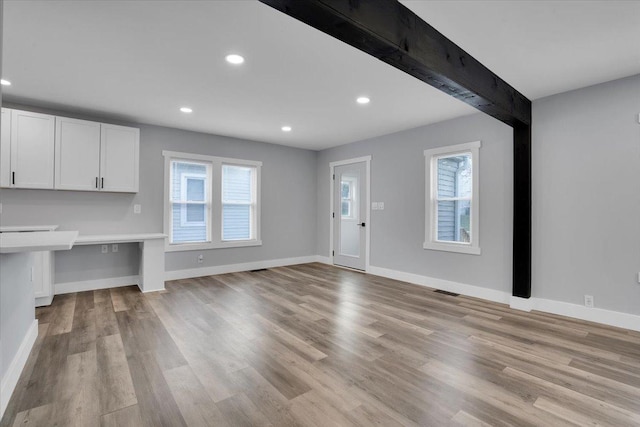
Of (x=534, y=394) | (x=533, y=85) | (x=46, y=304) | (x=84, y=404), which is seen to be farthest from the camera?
(x=46, y=304)

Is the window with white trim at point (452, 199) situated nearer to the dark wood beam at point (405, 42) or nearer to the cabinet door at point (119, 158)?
the dark wood beam at point (405, 42)

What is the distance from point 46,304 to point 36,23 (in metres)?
3.21

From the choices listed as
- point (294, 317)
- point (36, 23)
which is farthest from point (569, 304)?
point (36, 23)

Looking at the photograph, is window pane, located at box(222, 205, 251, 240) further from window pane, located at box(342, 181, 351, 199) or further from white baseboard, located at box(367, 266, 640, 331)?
white baseboard, located at box(367, 266, 640, 331)

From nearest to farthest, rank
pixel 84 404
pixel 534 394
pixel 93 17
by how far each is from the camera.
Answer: pixel 84 404 → pixel 534 394 → pixel 93 17

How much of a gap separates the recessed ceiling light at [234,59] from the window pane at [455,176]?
3.32 meters

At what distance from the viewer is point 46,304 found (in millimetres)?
3852

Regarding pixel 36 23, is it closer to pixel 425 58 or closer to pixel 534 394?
pixel 425 58

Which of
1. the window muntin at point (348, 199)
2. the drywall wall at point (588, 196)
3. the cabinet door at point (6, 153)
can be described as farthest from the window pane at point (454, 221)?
the cabinet door at point (6, 153)

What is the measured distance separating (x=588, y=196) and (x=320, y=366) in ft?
11.2

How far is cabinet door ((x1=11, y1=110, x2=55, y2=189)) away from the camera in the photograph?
3.85m

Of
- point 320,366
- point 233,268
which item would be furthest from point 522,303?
point 233,268

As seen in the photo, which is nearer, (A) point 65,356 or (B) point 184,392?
(B) point 184,392

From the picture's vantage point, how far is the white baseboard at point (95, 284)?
4.39 meters
